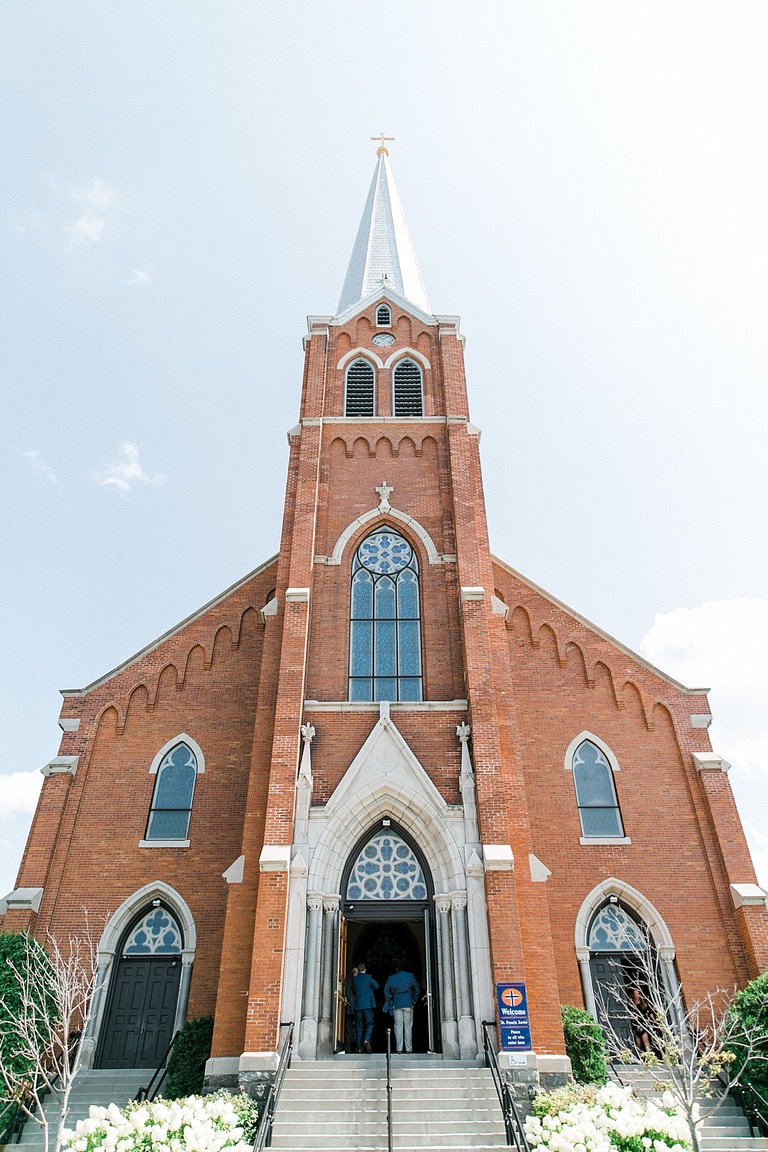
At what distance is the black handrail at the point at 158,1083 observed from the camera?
1227 centimetres

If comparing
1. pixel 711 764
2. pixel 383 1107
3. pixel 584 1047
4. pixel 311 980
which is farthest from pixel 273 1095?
pixel 711 764

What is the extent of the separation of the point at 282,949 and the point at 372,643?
20.2 ft

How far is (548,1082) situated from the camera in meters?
11.1

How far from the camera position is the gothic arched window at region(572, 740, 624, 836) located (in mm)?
15688

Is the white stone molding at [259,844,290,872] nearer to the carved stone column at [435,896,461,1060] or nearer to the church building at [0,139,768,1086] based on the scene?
the church building at [0,139,768,1086]

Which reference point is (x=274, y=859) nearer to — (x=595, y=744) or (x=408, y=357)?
(x=595, y=744)

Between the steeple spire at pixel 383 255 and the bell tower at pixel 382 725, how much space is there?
5.07 m

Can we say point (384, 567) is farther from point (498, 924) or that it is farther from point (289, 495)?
point (498, 924)

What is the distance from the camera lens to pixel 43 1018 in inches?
445

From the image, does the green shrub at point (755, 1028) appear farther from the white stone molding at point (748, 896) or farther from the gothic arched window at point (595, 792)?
the gothic arched window at point (595, 792)

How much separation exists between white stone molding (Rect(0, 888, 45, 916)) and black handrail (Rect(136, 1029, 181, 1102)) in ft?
11.3

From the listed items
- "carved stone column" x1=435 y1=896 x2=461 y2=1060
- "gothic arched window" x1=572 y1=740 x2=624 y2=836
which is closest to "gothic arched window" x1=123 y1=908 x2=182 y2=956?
"carved stone column" x1=435 y1=896 x2=461 y2=1060

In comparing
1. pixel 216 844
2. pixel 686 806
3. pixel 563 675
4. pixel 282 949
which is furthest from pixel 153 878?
pixel 686 806

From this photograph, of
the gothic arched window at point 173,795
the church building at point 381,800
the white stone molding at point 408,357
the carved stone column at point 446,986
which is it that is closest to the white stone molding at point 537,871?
the church building at point 381,800
